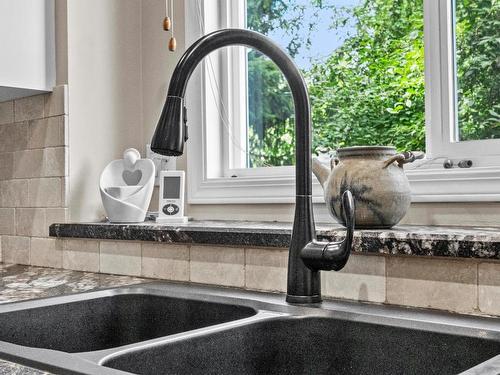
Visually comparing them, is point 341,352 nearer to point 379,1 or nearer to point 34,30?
point 379,1

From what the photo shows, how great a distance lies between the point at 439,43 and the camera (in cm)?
156

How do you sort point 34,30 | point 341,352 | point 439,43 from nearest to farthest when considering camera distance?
1. point 341,352
2. point 439,43
3. point 34,30

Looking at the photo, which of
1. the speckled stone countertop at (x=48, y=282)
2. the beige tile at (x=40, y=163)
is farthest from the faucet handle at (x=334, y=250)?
the beige tile at (x=40, y=163)

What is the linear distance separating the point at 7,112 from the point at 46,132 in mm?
235

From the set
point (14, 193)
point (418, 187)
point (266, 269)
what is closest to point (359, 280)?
point (266, 269)

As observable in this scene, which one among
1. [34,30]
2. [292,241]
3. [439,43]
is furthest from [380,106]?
[34,30]

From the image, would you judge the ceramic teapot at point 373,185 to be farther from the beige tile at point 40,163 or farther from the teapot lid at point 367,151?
the beige tile at point 40,163

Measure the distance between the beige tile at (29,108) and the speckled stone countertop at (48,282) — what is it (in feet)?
1.55

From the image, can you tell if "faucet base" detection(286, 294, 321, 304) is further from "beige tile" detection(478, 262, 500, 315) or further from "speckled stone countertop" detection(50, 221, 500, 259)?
"beige tile" detection(478, 262, 500, 315)

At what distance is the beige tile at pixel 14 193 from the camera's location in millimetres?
2102

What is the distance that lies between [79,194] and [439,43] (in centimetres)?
110

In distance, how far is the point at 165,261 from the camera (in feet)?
5.27

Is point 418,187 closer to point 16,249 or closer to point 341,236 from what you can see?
point 341,236

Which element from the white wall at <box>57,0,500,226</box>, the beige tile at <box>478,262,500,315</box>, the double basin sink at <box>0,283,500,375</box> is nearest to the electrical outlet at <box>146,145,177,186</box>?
the white wall at <box>57,0,500,226</box>
